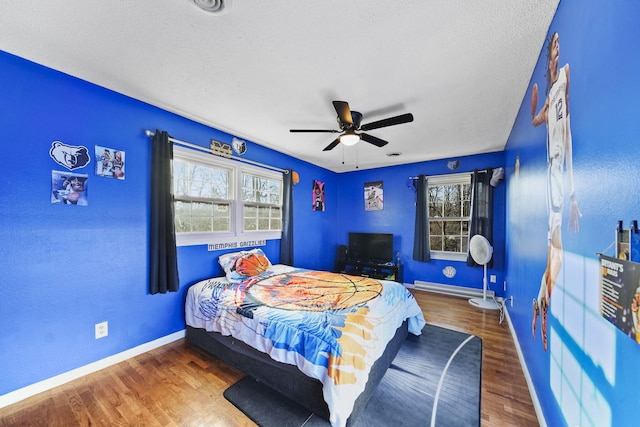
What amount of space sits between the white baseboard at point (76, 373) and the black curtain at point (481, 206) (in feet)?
14.8

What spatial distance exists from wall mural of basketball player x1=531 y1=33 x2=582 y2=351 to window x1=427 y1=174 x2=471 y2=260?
286 cm

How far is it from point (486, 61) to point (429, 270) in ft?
11.8

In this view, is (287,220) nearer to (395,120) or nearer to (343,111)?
(343,111)

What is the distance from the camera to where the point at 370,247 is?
16.1 feet

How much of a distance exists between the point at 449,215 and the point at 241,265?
3.72 m

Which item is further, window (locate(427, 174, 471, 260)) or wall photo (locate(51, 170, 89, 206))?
window (locate(427, 174, 471, 260))

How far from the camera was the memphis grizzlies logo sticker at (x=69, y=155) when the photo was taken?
190cm

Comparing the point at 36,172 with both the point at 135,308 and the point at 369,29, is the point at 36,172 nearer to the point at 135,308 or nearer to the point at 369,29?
the point at 135,308

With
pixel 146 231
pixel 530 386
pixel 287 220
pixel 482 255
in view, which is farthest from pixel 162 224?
Result: pixel 482 255

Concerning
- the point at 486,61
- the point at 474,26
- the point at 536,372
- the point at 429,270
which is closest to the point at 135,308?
the point at 536,372

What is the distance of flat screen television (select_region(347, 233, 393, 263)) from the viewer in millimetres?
4719

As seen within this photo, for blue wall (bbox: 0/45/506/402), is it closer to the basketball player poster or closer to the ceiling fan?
the ceiling fan

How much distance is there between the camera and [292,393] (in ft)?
5.66

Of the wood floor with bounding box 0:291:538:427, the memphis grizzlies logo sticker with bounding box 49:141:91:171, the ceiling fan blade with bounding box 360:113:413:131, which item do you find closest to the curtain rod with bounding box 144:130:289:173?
the memphis grizzlies logo sticker with bounding box 49:141:91:171
